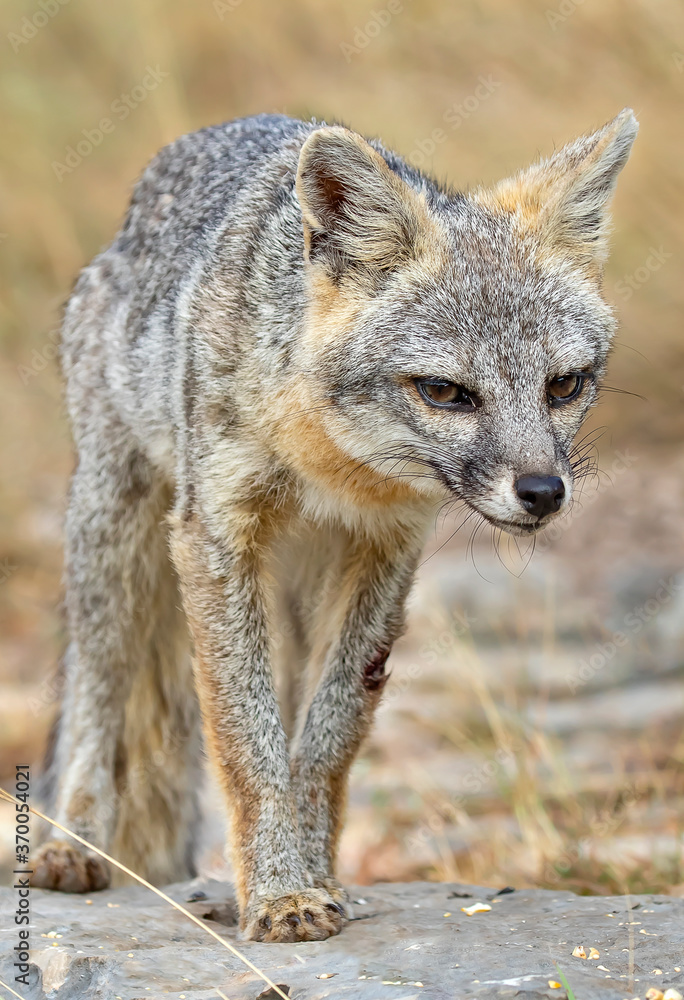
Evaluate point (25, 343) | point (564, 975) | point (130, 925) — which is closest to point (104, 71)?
point (25, 343)

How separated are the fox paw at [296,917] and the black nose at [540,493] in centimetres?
155

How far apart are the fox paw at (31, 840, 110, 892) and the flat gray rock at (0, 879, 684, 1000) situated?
44 cm

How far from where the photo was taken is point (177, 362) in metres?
4.74

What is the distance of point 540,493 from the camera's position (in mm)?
3570

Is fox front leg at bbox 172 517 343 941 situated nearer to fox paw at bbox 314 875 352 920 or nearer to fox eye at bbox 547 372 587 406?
fox paw at bbox 314 875 352 920

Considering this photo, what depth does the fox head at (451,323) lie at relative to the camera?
386cm

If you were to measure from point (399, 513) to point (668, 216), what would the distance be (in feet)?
23.1

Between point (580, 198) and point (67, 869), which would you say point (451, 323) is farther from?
A: point (67, 869)

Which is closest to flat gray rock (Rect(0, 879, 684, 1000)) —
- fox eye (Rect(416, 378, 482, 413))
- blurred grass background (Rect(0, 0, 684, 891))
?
blurred grass background (Rect(0, 0, 684, 891))

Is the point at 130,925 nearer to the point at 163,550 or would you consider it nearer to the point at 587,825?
the point at 163,550

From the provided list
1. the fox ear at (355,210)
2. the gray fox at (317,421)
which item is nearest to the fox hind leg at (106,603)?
the gray fox at (317,421)

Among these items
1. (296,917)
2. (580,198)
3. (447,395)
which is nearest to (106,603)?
(296,917)

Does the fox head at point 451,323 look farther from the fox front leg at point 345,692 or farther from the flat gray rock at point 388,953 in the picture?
the flat gray rock at point 388,953

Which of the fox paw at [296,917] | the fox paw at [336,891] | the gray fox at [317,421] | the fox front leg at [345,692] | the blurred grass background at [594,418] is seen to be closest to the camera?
the fox paw at [296,917]
